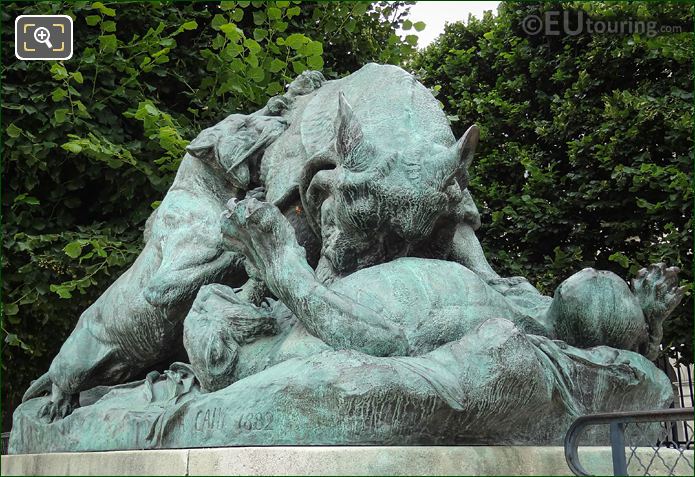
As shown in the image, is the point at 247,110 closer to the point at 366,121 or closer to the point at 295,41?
the point at 295,41

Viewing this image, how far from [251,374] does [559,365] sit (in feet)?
3.71

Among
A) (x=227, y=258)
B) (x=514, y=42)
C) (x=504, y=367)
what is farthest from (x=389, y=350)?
(x=514, y=42)

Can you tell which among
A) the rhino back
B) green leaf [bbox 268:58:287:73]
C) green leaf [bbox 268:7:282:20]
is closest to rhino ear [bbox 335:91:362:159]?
the rhino back

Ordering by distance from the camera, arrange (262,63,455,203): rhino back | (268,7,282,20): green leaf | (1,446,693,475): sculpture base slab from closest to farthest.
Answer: (1,446,693,475): sculpture base slab, (262,63,455,203): rhino back, (268,7,282,20): green leaf

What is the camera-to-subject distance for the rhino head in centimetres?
354

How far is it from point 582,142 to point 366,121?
242 inches

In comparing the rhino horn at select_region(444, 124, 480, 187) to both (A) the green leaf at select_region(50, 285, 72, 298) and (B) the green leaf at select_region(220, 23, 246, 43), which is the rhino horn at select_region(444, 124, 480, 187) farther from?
(A) the green leaf at select_region(50, 285, 72, 298)

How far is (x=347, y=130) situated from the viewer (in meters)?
3.58

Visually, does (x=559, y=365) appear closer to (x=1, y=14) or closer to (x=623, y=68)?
(x=1, y=14)

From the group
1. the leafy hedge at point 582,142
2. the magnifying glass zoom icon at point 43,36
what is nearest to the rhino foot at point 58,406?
the magnifying glass zoom icon at point 43,36

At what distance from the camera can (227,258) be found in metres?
4.09

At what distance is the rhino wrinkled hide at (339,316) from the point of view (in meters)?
2.99

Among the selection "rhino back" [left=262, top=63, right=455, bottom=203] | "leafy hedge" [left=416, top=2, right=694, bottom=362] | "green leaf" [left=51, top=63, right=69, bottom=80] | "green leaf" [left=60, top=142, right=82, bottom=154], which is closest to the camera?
"rhino back" [left=262, top=63, right=455, bottom=203]

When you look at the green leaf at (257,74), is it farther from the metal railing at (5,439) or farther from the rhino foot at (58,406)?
the rhino foot at (58,406)
